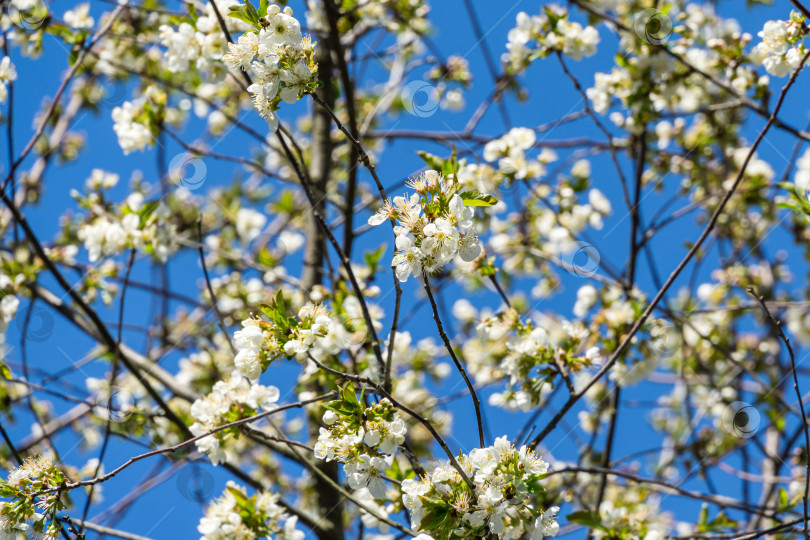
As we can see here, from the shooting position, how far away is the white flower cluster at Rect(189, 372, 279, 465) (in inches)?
83.8

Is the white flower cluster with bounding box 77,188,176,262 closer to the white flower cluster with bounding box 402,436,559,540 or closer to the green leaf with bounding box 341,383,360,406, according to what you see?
the green leaf with bounding box 341,383,360,406

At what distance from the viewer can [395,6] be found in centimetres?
371

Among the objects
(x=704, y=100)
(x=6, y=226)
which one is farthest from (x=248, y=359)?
(x=704, y=100)

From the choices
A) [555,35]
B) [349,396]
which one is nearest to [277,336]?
[349,396]

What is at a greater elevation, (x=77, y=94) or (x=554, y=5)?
(x=77, y=94)

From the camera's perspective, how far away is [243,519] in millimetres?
2156

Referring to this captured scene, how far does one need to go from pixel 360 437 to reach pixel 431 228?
0.55m

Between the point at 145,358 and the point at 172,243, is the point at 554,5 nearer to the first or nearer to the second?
the point at 172,243

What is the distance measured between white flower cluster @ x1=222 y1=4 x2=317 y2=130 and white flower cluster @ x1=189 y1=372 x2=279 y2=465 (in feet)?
2.93

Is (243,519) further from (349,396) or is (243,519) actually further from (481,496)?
(481,496)

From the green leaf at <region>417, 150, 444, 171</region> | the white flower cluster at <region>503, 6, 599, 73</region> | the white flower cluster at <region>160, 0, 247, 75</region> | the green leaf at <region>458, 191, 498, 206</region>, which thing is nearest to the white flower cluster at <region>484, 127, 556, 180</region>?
the white flower cluster at <region>503, 6, 599, 73</region>

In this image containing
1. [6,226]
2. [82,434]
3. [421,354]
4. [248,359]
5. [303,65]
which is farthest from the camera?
[82,434]

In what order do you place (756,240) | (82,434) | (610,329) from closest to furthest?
(610,329) < (756,240) < (82,434)

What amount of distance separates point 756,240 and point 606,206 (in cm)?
122
